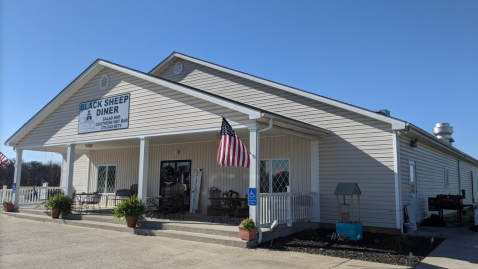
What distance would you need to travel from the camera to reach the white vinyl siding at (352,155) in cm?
1023

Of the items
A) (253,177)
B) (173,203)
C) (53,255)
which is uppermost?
(253,177)

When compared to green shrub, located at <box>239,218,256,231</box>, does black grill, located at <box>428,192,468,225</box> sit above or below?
above

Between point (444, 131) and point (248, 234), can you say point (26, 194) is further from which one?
point (444, 131)

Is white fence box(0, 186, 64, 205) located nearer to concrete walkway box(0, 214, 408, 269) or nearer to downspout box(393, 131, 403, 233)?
concrete walkway box(0, 214, 408, 269)

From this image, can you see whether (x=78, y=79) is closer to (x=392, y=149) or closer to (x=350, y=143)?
(x=350, y=143)

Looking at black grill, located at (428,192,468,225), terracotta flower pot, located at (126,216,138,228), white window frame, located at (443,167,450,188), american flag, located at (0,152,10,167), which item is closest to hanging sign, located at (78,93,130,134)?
terracotta flower pot, located at (126,216,138,228)

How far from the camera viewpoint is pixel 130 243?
8.71 m

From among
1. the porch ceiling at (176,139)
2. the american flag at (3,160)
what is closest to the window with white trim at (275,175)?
the porch ceiling at (176,139)

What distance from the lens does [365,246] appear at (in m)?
8.35

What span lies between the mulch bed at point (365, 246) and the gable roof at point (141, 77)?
2870 millimetres

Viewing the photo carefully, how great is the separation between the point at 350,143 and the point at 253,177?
377cm

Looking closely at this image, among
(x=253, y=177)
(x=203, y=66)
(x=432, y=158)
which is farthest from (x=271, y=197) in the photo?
(x=432, y=158)

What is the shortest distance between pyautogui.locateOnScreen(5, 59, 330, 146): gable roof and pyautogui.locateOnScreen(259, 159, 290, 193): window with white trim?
1.74 m

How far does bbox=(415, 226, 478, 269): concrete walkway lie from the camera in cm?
669
